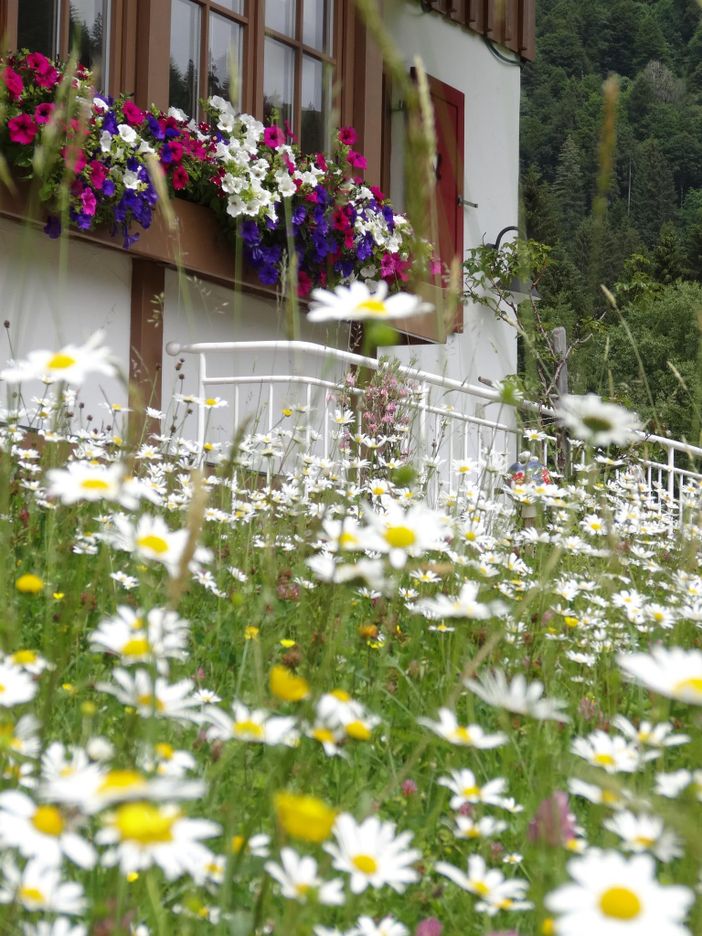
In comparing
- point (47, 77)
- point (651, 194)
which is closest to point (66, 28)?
point (47, 77)

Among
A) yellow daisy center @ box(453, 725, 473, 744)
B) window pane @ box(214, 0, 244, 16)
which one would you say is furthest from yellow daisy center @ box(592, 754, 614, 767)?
window pane @ box(214, 0, 244, 16)

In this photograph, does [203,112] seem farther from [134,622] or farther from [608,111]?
[134,622]


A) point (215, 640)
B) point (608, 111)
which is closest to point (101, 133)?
point (215, 640)

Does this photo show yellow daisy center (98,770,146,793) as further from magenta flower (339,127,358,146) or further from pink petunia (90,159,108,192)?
magenta flower (339,127,358,146)

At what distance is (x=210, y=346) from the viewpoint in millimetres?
4383

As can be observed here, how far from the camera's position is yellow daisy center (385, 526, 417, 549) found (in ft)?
3.61

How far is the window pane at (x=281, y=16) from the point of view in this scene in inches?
251

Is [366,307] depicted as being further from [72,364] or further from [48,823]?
[48,823]

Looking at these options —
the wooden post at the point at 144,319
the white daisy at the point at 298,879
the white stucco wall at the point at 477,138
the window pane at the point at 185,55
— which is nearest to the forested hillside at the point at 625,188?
the white stucco wall at the point at 477,138

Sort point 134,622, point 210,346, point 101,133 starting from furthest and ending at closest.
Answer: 1. point 101,133
2. point 210,346
3. point 134,622

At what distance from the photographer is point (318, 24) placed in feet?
22.2

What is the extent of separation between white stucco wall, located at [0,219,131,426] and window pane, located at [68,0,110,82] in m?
0.85

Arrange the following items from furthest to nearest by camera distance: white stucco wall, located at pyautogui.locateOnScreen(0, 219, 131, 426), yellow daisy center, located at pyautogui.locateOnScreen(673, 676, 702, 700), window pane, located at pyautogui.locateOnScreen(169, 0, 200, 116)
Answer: window pane, located at pyautogui.locateOnScreen(169, 0, 200, 116) → white stucco wall, located at pyautogui.locateOnScreen(0, 219, 131, 426) → yellow daisy center, located at pyautogui.locateOnScreen(673, 676, 702, 700)

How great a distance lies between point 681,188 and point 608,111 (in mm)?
38128
